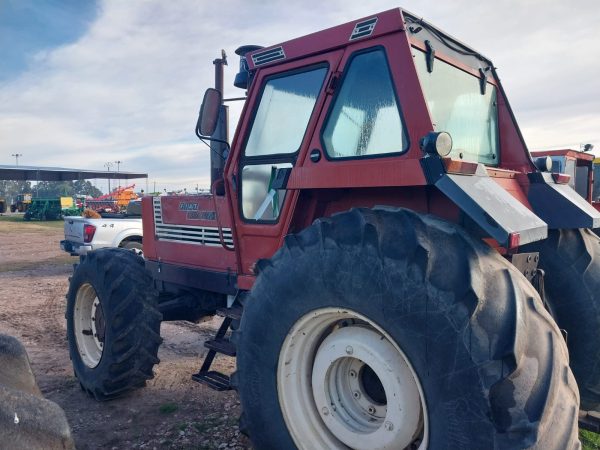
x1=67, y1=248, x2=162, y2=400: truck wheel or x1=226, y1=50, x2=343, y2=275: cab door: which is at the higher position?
x1=226, y1=50, x2=343, y2=275: cab door

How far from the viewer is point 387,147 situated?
2.62 m

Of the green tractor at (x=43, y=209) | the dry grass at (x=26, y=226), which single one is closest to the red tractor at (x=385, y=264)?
the dry grass at (x=26, y=226)

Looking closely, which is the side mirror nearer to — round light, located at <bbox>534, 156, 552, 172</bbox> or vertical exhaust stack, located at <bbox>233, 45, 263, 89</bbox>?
vertical exhaust stack, located at <bbox>233, 45, 263, 89</bbox>

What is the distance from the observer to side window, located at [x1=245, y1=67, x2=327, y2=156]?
10.0 ft

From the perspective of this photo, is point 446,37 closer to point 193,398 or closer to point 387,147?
point 387,147

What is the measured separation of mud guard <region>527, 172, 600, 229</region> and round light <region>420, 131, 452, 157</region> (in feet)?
3.67

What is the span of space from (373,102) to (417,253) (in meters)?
1.13

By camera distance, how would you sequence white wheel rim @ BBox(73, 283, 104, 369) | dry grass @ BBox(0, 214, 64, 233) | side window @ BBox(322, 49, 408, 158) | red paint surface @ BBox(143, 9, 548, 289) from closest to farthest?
red paint surface @ BBox(143, 9, 548, 289)
side window @ BBox(322, 49, 408, 158)
white wheel rim @ BBox(73, 283, 104, 369)
dry grass @ BBox(0, 214, 64, 233)

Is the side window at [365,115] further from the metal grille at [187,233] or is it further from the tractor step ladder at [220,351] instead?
the metal grille at [187,233]

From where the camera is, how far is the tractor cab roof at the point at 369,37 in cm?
266

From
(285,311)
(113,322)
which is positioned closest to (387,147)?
(285,311)

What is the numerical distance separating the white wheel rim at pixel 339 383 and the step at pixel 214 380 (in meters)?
0.94

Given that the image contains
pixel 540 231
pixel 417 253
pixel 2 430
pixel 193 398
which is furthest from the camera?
pixel 193 398

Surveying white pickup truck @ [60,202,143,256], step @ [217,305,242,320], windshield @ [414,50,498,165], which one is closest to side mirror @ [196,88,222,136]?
step @ [217,305,242,320]
